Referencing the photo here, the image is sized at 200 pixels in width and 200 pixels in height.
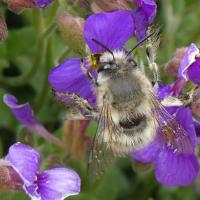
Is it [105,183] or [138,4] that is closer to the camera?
[138,4]

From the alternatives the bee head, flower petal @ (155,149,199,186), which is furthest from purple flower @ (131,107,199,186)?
the bee head

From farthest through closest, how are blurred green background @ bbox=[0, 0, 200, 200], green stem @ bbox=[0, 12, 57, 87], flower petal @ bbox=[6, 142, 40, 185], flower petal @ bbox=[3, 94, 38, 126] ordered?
1. blurred green background @ bbox=[0, 0, 200, 200]
2. green stem @ bbox=[0, 12, 57, 87]
3. flower petal @ bbox=[3, 94, 38, 126]
4. flower petal @ bbox=[6, 142, 40, 185]

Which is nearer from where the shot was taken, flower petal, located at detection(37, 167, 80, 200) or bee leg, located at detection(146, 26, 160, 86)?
flower petal, located at detection(37, 167, 80, 200)

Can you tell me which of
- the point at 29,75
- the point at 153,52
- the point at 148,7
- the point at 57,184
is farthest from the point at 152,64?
the point at 29,75

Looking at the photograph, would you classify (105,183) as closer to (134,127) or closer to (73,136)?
(73,136)

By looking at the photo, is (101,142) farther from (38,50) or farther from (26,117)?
(38,50)

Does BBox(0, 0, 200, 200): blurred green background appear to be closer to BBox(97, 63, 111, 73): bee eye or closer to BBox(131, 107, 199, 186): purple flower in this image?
BBox(131, 107, 199, 186): purple flower

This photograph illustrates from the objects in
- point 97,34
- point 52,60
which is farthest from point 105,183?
point 97,34

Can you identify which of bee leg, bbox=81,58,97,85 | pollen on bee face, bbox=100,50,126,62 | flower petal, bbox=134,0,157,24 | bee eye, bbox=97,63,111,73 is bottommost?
bee leg, bbox=81,58,97,85
